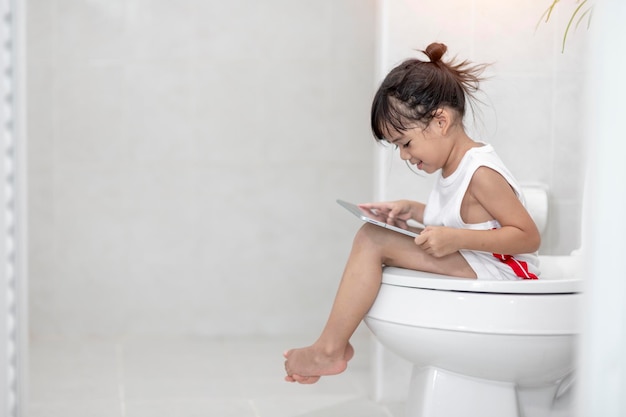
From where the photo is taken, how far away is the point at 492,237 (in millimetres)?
1551

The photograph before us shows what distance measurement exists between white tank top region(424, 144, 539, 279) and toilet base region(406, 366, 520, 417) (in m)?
0.21

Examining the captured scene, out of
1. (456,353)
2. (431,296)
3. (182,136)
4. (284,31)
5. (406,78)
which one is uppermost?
(284,31)

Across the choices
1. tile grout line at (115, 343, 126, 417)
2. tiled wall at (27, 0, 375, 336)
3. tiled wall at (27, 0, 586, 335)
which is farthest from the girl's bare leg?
tiled wall at (27, 0, 375, 336)

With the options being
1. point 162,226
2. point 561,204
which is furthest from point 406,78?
point 162,226

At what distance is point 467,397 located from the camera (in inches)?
61.3

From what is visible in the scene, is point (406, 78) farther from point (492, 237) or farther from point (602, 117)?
point (602, 117)

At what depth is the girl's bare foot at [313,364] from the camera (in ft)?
5.38

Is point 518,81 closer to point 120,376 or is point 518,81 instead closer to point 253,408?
point 253,408

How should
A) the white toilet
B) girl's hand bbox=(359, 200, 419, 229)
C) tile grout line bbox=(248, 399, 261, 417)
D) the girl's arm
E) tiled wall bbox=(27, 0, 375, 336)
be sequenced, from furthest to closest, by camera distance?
tiled wall bbox=(27, 0, 375, 336) → tile grout line bbox=(248, 399, 261, 417) → girl's hand bbox=(359, 200, 419, 229) → the girl's arm → the white toilet

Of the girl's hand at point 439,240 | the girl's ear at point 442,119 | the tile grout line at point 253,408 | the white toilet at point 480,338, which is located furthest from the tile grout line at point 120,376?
the girl's ear at point 442,119

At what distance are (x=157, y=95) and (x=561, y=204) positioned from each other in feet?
4.34

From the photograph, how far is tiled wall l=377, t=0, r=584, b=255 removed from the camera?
206 centimetres

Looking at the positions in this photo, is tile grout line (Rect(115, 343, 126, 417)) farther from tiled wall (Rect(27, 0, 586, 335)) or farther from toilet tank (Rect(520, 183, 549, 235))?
toilet tank (Rect(520, 183, 549, 235))

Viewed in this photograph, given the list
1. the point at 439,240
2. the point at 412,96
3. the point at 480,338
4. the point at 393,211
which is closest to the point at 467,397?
the point at 480,338
